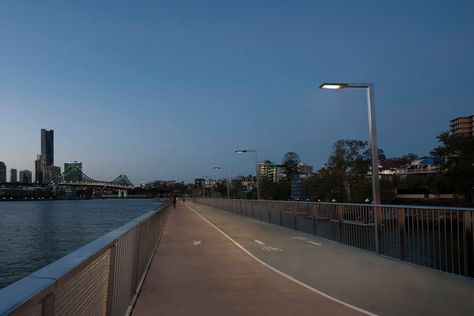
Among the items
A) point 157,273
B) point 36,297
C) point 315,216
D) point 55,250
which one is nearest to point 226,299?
point 157,273

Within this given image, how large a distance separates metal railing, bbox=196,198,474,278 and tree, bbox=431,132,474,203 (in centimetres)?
4592

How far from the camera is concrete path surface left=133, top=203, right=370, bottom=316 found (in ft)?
27.3

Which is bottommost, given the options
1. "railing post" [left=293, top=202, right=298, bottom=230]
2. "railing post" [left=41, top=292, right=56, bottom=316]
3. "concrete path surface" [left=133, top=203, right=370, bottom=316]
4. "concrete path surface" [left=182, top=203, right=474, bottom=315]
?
"concrete path surface" [left=182, top=203, right=474, bottom=315]

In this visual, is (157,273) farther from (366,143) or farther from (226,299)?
(366,143)

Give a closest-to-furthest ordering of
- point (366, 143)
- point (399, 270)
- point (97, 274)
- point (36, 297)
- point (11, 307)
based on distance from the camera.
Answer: point (11, 307) < point (36, 297) < point (97, 274) < point (399, 270) < point (366, 143)

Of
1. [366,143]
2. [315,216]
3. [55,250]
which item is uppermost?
[366,143]

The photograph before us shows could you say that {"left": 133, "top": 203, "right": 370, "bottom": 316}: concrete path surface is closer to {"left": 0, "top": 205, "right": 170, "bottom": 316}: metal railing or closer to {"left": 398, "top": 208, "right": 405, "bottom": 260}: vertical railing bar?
{"left": 0, "top": 205, "right": 170, "bottom": 316}: metal railing

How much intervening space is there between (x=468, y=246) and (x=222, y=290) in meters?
4.69

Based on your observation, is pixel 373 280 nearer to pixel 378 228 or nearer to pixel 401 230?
pixel 401 230

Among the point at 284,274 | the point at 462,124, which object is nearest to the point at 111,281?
the point at 284,274

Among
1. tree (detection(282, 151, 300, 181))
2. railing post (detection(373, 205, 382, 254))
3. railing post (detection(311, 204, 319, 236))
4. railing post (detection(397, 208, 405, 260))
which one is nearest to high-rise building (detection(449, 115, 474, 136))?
tree (detection(282, 151, 300, 181))

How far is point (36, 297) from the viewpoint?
2.99 metres

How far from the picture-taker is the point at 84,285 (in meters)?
4.66

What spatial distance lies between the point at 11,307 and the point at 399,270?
34.9 ft
